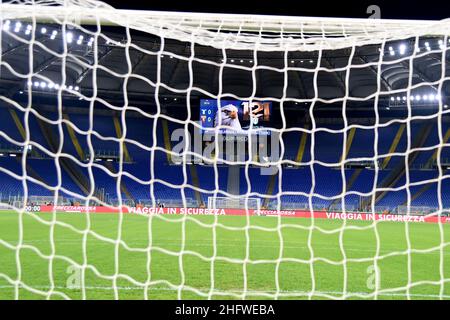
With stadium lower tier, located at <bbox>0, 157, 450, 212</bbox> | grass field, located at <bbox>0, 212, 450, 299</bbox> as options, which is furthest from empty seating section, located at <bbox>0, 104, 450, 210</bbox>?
grass field, located at <bbox>0, 212, 450, 299</bbox>

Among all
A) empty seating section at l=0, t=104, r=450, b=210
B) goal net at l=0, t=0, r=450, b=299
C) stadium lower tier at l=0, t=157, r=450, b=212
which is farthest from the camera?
empty seating section at l=0, t=104, r=450, b=210

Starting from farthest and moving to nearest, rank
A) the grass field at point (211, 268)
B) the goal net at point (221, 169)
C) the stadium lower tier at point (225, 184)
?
1. the stadium lower tier at point (225, 184)
2. the goal net at point (221, 169)
3. the grass field at point (211, 268)

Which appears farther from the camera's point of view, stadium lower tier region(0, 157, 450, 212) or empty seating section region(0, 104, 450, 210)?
empty seating section region(0, 104, 450, 210)

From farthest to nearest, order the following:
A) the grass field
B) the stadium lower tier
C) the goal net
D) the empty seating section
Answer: the empty seating section < the stadium lower tier < the goal net < the grass field

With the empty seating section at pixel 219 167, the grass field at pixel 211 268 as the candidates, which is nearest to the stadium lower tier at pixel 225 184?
the empty seating section at pixel 219 167

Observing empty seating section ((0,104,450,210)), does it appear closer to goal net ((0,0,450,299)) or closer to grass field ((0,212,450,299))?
goal net ((0,0,450,299))

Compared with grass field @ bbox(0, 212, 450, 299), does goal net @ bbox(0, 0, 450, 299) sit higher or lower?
higher

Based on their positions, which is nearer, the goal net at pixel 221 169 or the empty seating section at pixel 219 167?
the goal net at pixel 221 169

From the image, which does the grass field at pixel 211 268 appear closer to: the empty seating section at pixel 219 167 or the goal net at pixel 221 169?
the goal net at pixel 221 169

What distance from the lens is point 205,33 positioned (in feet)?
6.98

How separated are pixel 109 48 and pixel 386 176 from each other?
1264 cm
